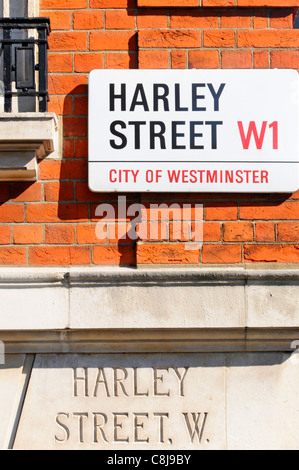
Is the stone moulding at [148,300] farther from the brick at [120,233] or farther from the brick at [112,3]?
the brick at [112,3]

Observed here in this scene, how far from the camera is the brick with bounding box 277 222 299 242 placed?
344cm

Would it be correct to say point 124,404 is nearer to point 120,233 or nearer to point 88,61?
point 120,233

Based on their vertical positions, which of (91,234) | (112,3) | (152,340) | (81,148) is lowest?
(152,340)

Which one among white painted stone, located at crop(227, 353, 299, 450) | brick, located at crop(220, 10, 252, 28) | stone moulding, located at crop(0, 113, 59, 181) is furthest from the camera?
brick, located at crop(220, 10, 252, 28)

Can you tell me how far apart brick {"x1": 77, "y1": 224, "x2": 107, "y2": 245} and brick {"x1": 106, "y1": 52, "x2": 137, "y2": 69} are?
3.04 feet

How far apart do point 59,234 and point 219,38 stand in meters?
1.45

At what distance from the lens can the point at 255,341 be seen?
3385mm

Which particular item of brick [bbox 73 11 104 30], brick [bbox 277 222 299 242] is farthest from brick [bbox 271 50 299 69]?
brick [bbox 73 11 104 30]

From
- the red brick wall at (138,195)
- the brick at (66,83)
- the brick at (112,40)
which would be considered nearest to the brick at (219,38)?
the red brick wall at (138,195)

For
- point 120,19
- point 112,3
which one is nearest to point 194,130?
point 120,19

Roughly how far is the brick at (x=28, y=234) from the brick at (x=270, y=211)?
3.82 ft

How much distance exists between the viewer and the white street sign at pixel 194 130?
3385mm

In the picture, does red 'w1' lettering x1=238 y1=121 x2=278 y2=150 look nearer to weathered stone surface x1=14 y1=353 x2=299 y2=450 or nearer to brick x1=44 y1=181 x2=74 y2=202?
brick x1=44 y1=181 x2=74 y2=202

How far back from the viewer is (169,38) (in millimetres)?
3430
